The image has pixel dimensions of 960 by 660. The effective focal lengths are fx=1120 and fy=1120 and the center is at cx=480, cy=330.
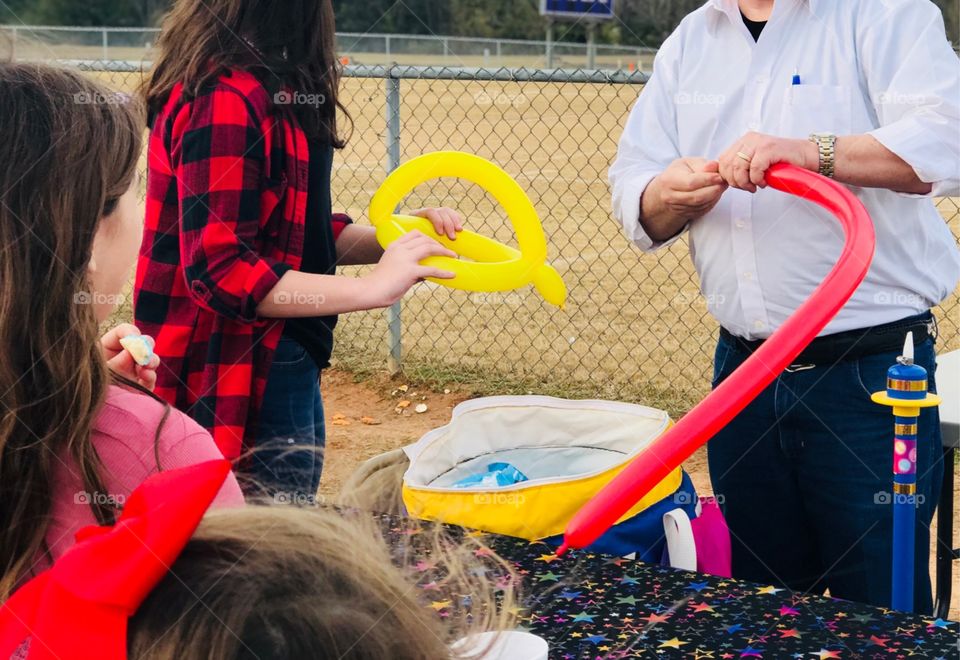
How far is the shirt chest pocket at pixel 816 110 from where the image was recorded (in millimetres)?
1997

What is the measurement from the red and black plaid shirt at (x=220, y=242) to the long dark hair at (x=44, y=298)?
724mm

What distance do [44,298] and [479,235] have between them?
1.10m

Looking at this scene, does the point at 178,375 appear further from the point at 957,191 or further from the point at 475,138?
the point at 475,138

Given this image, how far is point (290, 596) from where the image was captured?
792 millimetres

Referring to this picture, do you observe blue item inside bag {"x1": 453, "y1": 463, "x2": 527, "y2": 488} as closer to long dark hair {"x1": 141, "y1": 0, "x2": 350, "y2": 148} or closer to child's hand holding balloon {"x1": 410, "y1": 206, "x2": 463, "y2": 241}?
child's hand holding balloon {"x1": 410, "y1": 206, "x2": 463, "y2": 241}

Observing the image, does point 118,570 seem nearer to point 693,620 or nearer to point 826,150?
point 693,620

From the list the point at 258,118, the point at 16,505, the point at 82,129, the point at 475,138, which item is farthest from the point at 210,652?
the point at 475,138

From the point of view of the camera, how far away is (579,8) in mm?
35531

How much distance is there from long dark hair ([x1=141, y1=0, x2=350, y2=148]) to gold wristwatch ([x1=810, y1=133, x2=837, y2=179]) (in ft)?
2.97

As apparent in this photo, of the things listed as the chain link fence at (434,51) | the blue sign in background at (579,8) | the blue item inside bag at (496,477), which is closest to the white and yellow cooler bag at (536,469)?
the blue item inside bag at (496,477)

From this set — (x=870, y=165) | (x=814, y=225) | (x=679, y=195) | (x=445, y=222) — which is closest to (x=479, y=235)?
(x=445, y=222)

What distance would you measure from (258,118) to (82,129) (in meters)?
0.79

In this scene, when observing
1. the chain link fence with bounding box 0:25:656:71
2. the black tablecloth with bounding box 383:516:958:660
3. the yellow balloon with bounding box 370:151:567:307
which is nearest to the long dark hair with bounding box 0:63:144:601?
the black tablecloth with bounding box 383:516:958:660

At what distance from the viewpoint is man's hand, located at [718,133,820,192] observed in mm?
1884
